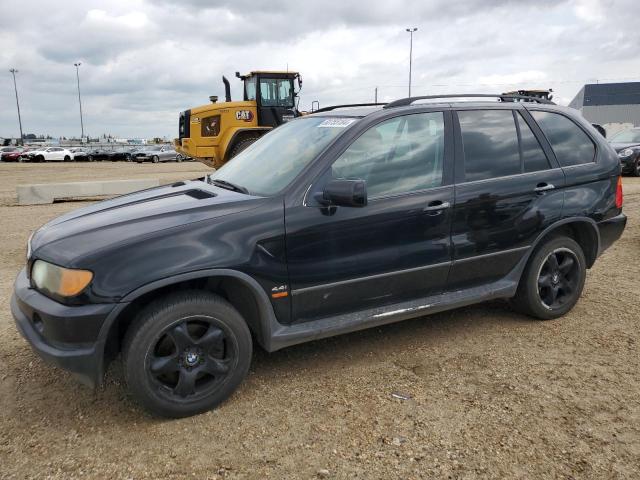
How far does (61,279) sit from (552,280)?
11.5 ft

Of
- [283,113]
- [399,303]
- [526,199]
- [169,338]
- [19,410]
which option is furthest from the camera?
[283,113]

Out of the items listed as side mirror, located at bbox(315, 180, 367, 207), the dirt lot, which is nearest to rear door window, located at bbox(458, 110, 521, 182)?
side mirror, located at bbox(315, 180, 367, 207)

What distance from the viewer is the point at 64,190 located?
37.6 feet

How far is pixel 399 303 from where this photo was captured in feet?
11.0

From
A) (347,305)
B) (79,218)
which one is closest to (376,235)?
(347,305)

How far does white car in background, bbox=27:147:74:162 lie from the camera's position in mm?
39375

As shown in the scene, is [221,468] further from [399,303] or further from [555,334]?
[555,334]

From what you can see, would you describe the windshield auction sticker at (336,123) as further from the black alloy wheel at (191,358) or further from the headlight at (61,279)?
the headlight at (61,279)

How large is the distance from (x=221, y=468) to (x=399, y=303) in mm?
1521

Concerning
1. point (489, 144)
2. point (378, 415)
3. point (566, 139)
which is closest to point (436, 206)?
point (489, 144)

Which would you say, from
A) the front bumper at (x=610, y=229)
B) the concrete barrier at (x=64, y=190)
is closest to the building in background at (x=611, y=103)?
the concrete barrier at (x=64, y=190)

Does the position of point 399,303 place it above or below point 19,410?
above

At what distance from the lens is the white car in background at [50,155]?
39.4 m

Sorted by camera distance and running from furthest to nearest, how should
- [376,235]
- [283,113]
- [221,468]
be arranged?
[283,113] → [376,235] → [221,468]
